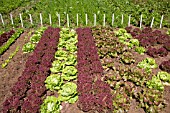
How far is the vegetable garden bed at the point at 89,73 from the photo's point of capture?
722cm

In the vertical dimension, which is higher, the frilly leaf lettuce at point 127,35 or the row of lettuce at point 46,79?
the frilly leaf lettuce at point 127,35

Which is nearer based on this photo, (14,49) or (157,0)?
(14,49)

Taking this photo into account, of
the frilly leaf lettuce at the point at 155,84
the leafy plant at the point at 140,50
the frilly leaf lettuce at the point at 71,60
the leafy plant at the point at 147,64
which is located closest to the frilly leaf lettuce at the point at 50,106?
the frilly leaf lettuce at the point at 71,60

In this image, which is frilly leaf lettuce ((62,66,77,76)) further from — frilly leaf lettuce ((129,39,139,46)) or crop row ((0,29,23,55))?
crop row ((0,29,23,55))

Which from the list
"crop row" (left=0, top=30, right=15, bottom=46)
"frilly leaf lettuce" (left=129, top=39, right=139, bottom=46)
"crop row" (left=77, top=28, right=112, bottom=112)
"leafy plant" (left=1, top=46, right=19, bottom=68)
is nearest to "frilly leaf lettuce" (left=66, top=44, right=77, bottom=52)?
"crop row" (left=77, top=28, right=112, bottom=112)

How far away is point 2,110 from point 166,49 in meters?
8.04

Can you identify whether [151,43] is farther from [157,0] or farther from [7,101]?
[157,0]

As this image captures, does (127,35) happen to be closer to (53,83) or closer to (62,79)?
(62,79)

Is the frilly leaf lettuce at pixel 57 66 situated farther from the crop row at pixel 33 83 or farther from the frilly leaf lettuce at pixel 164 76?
the frilly leaf lettuce at pixel 164 76

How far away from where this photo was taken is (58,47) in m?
11.3

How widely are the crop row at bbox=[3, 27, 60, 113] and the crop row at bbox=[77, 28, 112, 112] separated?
1.36 meters

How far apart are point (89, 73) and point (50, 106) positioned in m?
2.39

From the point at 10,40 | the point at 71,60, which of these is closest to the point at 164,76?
the point at 71,60

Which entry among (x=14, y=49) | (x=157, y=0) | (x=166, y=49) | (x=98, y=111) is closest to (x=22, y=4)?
(x=14, y=49)
